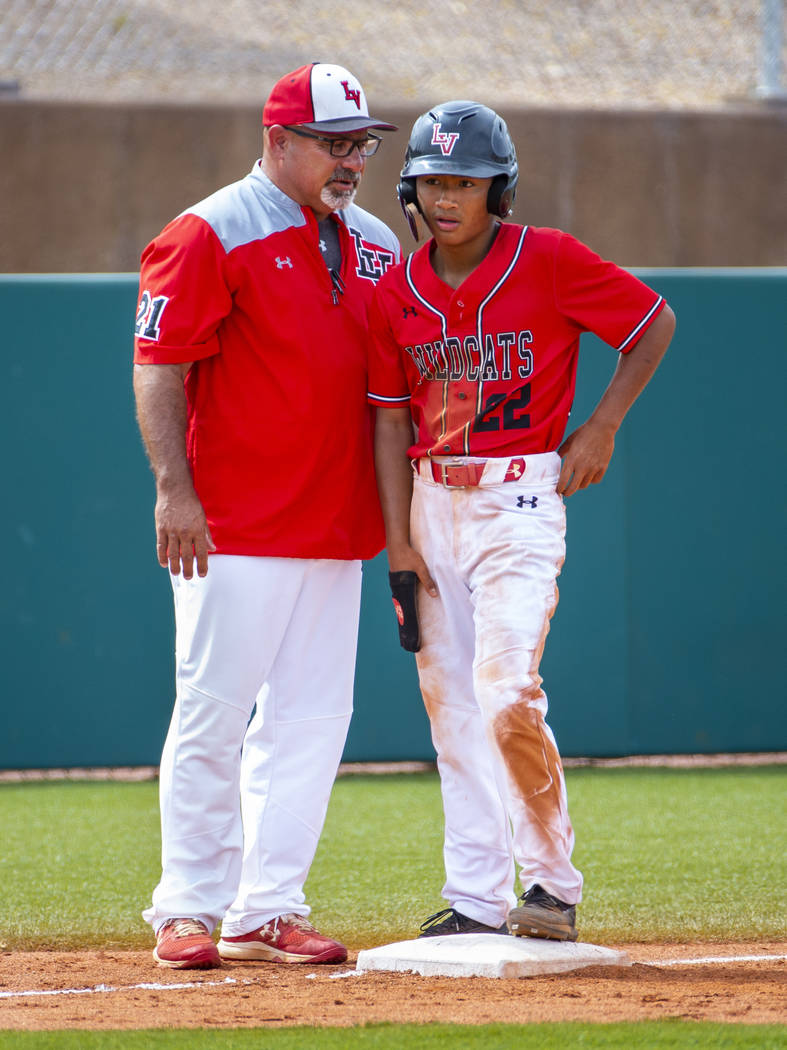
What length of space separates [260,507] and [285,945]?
1134 mm

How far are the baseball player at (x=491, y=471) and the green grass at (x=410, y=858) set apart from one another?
0.77 meters

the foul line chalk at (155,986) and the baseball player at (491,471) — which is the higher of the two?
the baseball player at (491,471)

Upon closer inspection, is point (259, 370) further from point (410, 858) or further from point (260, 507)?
point (410, 858)

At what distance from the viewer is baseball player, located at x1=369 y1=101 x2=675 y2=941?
3.39 meters

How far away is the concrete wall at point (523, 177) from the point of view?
30.3 feet

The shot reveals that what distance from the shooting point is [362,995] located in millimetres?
3154

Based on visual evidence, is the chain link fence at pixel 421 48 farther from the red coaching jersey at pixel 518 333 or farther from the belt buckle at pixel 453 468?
the belt buckle at pixel 453 468

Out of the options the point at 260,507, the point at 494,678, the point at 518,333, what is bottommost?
the point at 494,678

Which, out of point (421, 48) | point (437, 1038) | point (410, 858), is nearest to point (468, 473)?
point (437, 1038)

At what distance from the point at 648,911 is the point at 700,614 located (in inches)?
123

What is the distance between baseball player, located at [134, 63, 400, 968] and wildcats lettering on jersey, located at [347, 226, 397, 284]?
10cm

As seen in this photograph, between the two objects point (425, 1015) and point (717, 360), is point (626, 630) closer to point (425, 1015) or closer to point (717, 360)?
point (717, 360)

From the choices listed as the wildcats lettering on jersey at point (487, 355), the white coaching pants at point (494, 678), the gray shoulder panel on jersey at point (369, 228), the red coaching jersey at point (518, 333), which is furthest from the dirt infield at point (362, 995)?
the gray shoulder panel on jersey at point (369, 228)

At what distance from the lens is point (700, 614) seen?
24.1 feet
